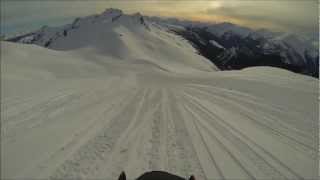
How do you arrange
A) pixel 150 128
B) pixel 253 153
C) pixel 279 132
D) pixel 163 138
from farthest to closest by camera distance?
1. pixel 279 132
2. pixel 150 128
3. pixel 163 138
4. pixel 253 153

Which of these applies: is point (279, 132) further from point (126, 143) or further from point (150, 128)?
point (126, 143)

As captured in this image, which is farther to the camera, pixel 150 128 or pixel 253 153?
pixel 150 128

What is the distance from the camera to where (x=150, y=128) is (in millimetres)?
14367

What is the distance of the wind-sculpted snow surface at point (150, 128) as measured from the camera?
1090 centimetres

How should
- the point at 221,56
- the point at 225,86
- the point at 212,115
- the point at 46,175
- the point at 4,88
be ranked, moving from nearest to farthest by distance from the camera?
the point at 46,175 → the point at 212,115 → the point at 4,88 → the point at 225,86 → the point at 221,56

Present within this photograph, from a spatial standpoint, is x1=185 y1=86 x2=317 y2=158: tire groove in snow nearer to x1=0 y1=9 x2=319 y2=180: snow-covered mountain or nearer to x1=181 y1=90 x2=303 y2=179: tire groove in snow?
x1=0 y1=9 x2=319 y2=180: snow-covered mountain

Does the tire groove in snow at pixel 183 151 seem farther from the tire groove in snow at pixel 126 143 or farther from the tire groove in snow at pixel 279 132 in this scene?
the tire groove in snow at pixel 279 132

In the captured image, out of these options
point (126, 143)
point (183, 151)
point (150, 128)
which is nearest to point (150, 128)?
point (150, 128)

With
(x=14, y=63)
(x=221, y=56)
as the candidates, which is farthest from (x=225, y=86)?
(x=221, y=56)

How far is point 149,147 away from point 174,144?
1.04 metres

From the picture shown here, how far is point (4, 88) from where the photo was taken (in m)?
18.5

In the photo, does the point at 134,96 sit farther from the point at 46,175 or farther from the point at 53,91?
the point at 46,175

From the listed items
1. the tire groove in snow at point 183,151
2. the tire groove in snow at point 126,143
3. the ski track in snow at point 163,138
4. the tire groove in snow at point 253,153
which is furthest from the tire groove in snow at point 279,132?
the tire groove in snow at point 126,143

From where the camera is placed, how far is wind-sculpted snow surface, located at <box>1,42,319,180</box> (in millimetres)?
10898
